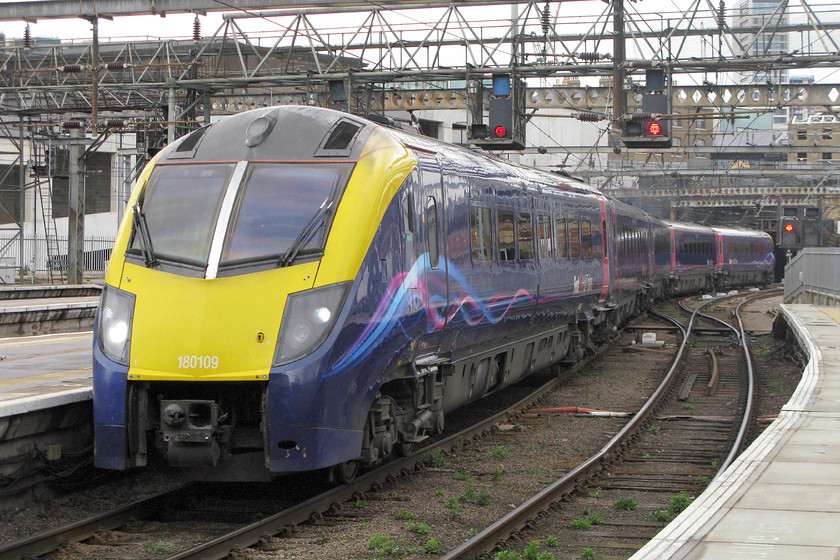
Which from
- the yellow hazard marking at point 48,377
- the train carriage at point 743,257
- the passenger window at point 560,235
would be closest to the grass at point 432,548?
the yellow hazard marking at point 48,377

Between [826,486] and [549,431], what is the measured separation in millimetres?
5441

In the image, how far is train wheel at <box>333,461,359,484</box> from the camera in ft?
29.4

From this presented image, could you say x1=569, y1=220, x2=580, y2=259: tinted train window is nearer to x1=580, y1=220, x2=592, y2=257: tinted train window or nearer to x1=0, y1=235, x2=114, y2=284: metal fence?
x1=580, y1=220, x2=592, y2=257: tinted train window

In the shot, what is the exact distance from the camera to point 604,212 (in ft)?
68.1

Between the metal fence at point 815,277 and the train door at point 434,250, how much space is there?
1949 cm

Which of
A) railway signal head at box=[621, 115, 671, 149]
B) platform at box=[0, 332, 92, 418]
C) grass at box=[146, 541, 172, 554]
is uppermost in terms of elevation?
railway signal head at box=[621, 115, 671, 149]

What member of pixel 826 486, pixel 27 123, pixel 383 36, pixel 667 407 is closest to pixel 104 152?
pixel 27 123

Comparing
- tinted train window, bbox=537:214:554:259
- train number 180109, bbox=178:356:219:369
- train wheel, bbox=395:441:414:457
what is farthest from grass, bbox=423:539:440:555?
tinted train window, bbox=537:214:554:259

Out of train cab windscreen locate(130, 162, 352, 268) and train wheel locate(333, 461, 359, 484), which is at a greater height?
train cab windscreen locate(130, 162, 352, 268)

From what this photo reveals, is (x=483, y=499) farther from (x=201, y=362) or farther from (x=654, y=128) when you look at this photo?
(x=654, y=128)

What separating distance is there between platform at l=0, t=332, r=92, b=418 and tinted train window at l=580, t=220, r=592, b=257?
322 inches

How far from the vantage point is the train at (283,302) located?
8055mm

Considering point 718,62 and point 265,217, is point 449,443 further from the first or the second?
point 718,62

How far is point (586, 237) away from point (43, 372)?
32.1 ft
